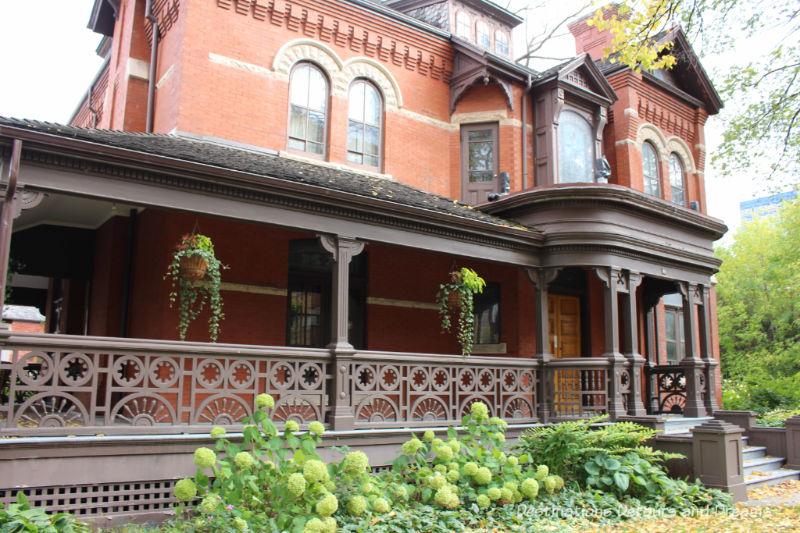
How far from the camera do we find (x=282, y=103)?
12.6m

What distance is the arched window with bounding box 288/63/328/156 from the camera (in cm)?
1287

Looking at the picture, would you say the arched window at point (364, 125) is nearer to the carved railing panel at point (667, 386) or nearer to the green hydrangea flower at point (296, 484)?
the carved railing panel at point (667, 386)

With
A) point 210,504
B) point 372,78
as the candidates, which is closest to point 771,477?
point 210,504

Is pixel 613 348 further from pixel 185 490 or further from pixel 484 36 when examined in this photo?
pixel 484 36

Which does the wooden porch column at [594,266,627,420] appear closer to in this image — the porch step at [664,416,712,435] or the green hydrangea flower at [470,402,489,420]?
the porch step at [664,416,712,435]

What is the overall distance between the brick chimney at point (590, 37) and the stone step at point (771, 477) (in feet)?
39.2

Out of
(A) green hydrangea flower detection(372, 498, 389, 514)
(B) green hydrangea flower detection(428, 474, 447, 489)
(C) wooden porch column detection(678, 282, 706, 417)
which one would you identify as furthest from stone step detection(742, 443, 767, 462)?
(A) green hydrangea flower detection(372, 498, 389, 514)

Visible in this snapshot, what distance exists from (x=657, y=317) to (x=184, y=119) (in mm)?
12189

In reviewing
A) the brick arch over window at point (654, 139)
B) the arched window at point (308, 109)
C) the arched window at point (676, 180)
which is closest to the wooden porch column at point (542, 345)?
the arched window at point (308, 109)

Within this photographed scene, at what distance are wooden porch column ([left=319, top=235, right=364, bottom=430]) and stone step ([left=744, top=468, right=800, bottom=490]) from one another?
21.4 feet

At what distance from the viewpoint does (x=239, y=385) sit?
799cm

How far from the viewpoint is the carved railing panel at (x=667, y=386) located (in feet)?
49.2

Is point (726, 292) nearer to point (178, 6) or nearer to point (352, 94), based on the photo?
point (352, 94)

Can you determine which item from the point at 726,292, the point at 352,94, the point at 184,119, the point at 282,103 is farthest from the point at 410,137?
the point at 726,292
